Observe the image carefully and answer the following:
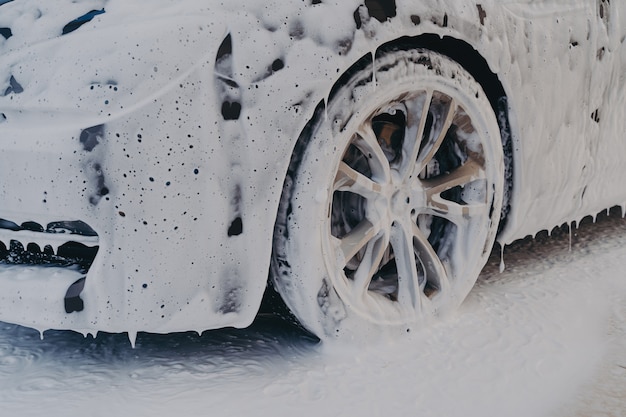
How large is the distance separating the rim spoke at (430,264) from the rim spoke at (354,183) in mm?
281

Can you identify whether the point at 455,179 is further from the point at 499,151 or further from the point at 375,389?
the point at 375,389

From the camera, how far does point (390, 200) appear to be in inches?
85.2

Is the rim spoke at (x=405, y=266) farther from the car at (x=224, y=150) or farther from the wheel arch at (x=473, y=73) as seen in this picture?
the wheel arch at (x=473, y=73)

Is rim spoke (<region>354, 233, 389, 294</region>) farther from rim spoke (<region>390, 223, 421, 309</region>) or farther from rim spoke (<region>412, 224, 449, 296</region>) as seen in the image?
rim spoke (<region>412, 224, 449, 296</region>)

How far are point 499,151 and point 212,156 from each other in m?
1.13

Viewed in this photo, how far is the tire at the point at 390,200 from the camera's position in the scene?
189 cm

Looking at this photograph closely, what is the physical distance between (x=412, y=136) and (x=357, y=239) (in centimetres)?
40

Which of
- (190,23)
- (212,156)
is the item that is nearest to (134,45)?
(190,23)

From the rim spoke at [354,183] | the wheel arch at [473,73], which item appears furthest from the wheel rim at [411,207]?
the wheel arch at [473,73]

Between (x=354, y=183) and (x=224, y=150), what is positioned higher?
(x=224, y=150)

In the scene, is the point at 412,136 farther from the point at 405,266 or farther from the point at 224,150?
the point at 224,150

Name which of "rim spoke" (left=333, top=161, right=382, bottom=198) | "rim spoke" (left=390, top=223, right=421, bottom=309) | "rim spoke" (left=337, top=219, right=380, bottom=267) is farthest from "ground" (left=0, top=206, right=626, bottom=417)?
"rim spoke" (left=333, top=161, right=382, bottom=198)

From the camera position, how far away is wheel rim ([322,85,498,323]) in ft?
6.86

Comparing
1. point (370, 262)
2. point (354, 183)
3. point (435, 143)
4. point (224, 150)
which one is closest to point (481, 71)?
point (435, 143)
